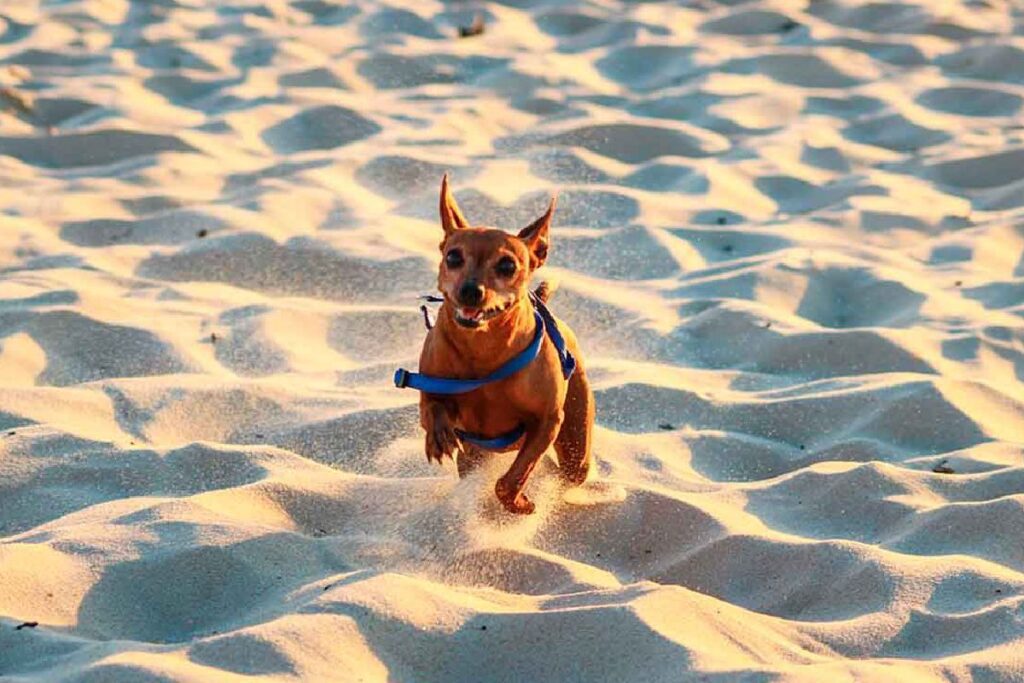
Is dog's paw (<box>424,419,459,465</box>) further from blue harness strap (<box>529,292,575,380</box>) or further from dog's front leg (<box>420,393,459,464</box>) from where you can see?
blue harness strap (<box>529,292,575,380</box>)

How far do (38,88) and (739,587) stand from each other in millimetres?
4923

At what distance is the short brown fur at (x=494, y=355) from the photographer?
2934 millimetres

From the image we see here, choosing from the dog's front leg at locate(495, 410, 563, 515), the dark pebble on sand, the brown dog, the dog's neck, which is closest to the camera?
the brown dog

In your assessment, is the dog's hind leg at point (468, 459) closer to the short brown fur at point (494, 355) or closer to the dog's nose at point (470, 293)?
the short brown fur at point (494, 355)

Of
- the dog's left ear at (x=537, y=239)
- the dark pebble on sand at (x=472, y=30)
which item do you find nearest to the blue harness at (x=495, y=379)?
the dog's left ear at (x=537, y=239)

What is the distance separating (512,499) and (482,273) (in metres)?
0.58

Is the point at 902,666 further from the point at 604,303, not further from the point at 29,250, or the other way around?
the point at 29,250

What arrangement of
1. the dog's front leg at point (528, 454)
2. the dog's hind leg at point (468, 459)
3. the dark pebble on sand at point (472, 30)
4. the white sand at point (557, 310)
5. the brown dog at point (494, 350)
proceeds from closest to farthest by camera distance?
the white sand at point (557, 310) → the brown dog at point (494, 350) → the dog's front leg at point (528, 454) → the dog's hind leg at point (468, 459) → the dark pebble on sand at point (472, 30)

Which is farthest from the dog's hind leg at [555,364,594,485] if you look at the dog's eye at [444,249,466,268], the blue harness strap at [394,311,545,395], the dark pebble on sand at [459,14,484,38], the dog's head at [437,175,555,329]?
the dark pebble on sand at [459,14,484,38]

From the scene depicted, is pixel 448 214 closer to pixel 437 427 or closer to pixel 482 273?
pixel 482 273

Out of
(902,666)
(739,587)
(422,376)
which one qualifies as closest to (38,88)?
(422,376)

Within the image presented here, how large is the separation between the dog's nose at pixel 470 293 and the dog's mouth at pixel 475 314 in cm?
1

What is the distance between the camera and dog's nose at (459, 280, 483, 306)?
285 cm

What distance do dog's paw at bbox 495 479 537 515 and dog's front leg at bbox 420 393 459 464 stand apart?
0.16 metres
